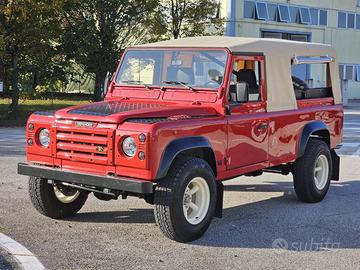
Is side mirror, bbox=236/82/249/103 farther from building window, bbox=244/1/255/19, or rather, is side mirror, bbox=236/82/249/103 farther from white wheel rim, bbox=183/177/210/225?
building window, bbox=244/1/255/19

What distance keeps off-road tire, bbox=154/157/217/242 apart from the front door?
78 cm

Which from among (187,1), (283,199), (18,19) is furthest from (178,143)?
(187,1)

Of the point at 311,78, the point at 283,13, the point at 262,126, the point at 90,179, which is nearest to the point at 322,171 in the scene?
the point at 311,78

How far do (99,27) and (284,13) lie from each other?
15150mm

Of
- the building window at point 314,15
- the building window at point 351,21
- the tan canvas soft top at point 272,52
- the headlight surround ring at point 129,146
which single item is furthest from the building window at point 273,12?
the headlight surround ring at point 129,146

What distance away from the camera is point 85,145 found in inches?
233

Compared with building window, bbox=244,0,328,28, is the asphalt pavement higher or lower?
lower

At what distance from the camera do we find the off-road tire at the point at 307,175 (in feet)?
25.8

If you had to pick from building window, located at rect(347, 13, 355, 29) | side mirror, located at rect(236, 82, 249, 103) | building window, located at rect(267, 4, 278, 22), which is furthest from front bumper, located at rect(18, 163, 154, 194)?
building window, located at rect(347, 13, 355, 29)

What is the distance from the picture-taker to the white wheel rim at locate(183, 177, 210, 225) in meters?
6.00

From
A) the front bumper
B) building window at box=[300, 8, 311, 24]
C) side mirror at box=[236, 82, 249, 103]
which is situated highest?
building window at box=[300, 8, 311, 24]

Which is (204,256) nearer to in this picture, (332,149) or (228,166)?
(228,166)

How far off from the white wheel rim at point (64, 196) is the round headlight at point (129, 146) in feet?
4.72

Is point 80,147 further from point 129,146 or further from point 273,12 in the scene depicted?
point 273,12
